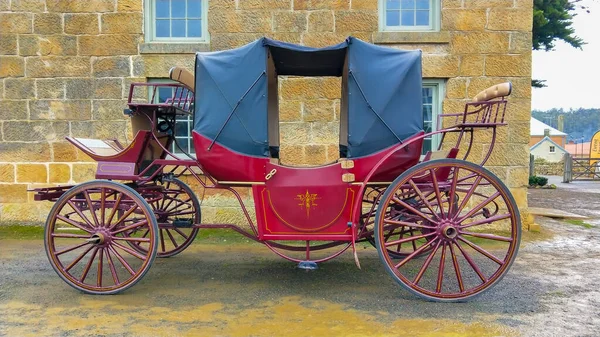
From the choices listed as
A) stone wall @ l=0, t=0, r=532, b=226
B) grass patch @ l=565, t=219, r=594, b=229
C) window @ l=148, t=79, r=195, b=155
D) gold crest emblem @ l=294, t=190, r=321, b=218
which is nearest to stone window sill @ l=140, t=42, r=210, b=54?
stone wall @ l=0, t=0, r=532, b=226

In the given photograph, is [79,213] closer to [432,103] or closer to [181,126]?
[181,126]

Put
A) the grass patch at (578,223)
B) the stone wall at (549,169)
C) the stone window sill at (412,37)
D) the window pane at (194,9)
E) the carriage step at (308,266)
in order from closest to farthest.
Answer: the carriage step at (308,266), the stone window sill at (412,37), the window pane at (194,9), the grass patch at (578,223), the stone wall at (549,169)

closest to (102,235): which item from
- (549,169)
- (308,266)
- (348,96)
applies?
(308,266)

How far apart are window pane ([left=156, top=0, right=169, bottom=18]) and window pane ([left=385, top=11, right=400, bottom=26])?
3.06m

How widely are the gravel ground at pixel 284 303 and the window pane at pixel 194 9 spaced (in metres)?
3.40

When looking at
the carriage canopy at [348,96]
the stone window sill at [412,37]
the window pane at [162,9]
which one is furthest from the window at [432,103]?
the window pane at [162,9]

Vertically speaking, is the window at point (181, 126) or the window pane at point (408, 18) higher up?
the window pane at point (408, 18)

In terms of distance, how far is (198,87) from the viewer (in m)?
4.36

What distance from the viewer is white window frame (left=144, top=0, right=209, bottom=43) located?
677 centimetres

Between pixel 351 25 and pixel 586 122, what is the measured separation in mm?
114762

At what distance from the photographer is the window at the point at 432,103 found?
6.75 meters

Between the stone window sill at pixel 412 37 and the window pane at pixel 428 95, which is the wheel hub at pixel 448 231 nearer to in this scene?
the window pane at pixel 428 95

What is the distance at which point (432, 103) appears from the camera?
22.4 feet

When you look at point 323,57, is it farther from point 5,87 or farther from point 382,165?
point 5,87
